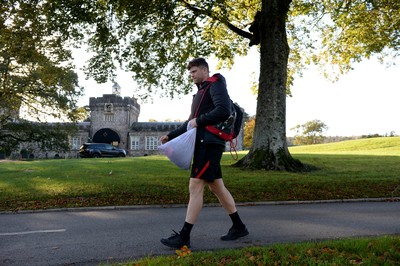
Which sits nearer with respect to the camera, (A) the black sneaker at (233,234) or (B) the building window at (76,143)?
(A) the black sneaker at (233,234)

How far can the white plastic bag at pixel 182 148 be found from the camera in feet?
14.5

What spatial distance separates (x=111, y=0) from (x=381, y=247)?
1211 cm

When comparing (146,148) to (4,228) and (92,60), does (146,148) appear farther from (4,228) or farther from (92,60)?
(4,228)

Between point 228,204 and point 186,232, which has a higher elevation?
point 228,204

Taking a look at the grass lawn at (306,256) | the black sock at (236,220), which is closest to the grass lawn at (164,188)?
the black sock at (236,220)

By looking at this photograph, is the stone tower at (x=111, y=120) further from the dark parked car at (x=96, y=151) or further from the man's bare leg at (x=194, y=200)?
the man's bare leg at (x=194, y=200)

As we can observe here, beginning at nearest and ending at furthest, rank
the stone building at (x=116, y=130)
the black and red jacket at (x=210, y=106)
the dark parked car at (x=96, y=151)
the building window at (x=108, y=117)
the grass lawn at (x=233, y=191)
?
the grass lawn at (x=233, y=191)
the black and red jacket at (x=210, y=106)
the dark parked car at (x=96, y=151)
the stone building at (x=116, y=130)
the building window at (x=108, y=117)

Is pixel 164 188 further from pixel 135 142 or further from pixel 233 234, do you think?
pixel 135 142

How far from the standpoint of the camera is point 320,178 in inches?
436

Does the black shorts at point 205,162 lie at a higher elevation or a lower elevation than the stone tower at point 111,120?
lower

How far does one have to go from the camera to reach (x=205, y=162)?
4.39 meters

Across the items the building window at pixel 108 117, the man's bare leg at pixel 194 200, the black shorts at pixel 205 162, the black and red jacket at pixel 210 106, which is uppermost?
the building window at pixel 108 117

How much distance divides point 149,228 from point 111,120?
2261 inches

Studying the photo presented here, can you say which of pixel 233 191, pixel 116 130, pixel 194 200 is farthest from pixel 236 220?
pixel 116 130
